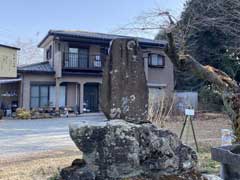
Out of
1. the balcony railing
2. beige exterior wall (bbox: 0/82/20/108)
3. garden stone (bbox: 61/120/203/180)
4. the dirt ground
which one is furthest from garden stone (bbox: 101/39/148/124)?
beige exterior wall (bbox: 0/82/20/108)

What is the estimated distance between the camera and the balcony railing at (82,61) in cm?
2298

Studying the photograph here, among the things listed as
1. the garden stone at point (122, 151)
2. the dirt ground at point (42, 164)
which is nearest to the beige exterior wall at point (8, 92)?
the dirt ground at point (42, 164)

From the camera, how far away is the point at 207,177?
12.7 ft

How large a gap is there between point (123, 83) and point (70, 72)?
61.9 feet

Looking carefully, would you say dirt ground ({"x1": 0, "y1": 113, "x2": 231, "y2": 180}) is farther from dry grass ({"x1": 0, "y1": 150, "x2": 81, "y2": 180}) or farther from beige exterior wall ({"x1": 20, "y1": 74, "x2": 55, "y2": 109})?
beige exterior wall ({"x1": 20, "y1": 74, "x2": 55, "y2": 109})

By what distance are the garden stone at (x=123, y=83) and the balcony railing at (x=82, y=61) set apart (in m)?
18.8

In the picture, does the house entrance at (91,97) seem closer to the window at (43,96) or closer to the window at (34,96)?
the window at (43,96)

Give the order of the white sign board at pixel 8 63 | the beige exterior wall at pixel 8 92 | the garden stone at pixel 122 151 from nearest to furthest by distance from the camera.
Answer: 1. the garden stone at pixel 122 151
2. the white sign board at pixel 8 63
3. the beige exterior wall at pixel 8 92

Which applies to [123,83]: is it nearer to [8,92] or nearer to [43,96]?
[43,96]

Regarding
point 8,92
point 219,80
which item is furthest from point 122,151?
point 8,92

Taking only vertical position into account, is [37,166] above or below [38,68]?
below

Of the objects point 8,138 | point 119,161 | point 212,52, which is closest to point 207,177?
point 119,161

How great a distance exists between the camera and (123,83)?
418cm

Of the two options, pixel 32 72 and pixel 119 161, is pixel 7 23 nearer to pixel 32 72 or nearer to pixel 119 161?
pixel 32 72
